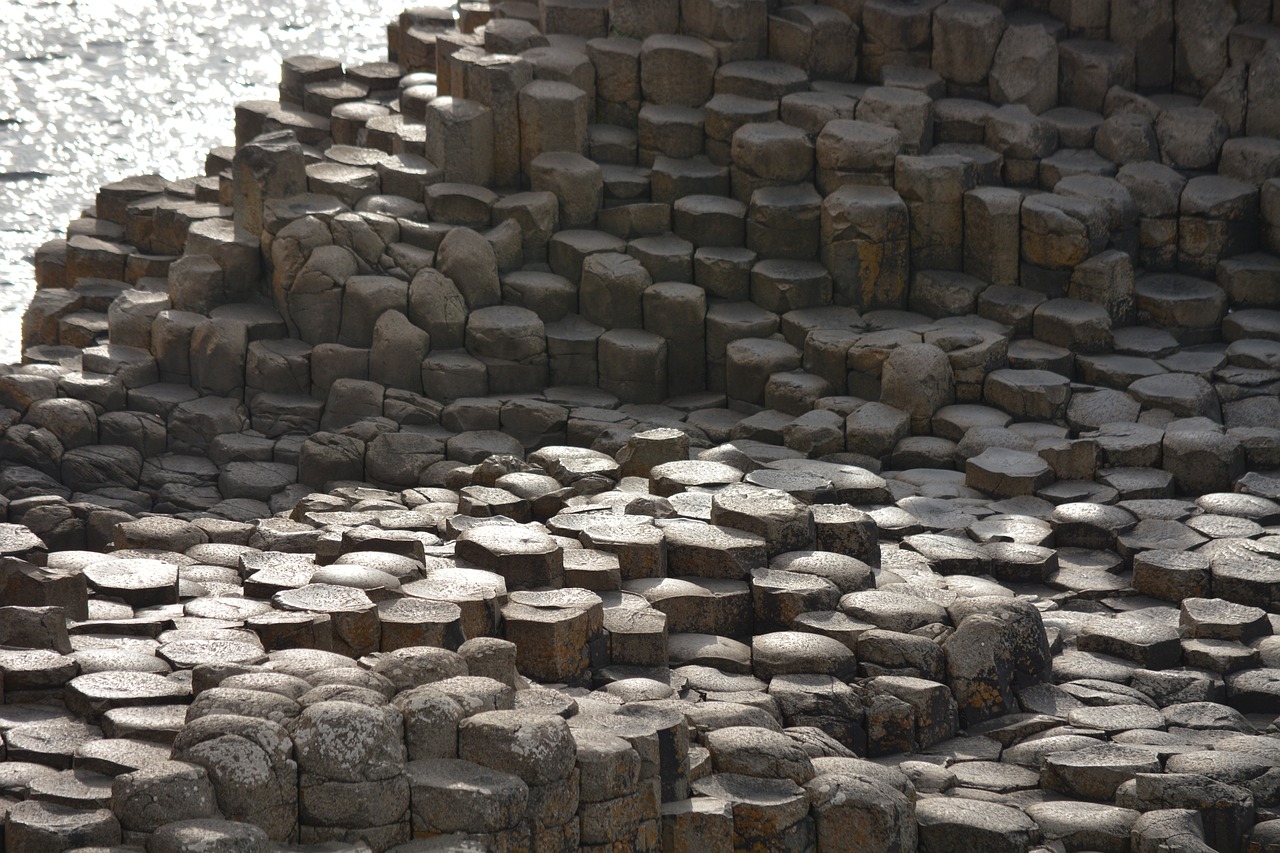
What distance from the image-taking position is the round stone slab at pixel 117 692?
679cm

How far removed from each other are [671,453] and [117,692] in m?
5.04

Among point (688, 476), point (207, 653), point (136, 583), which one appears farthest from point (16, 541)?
point (688, 476)

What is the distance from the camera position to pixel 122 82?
2397 cm

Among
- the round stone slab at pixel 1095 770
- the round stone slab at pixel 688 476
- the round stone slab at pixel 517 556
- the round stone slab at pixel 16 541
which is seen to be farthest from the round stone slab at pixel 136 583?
the round stone slab at pixel 1095 770

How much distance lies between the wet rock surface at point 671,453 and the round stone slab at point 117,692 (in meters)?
0.02

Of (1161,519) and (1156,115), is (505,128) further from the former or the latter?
(1161,519)

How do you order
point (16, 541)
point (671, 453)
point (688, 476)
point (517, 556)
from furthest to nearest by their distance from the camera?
point (671, 453) < point (688, 476) < point (517, 556) < point (16, 541)

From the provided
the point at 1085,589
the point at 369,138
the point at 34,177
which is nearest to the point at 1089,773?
the point at 1085,589

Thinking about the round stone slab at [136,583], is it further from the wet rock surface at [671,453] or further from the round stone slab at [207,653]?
the round stone slab at [207,653]

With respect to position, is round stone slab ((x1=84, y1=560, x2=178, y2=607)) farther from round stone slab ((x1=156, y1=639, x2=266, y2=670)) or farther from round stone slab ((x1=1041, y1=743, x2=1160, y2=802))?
round stone slab ((x1=1041, y1=743, x2=1160, y2=802))

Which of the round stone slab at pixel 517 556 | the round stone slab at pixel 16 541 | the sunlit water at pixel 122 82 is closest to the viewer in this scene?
the round stone slab at pixel 16 541

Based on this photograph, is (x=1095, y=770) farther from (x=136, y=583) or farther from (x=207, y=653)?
(x=136, y=583)

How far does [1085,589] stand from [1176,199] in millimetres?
4524

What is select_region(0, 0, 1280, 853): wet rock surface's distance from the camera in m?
6.94
